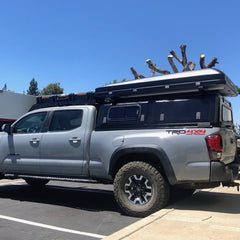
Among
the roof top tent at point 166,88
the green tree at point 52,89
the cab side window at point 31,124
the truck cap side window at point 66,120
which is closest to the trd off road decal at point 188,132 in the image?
the roof top tent at point 166,88

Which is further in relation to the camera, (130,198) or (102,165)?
(102,165)

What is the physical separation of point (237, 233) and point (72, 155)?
131 inches

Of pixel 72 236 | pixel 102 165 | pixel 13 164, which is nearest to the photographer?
pixel 72 236

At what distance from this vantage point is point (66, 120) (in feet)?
22.1

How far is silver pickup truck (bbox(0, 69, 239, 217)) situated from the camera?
17.0 ft

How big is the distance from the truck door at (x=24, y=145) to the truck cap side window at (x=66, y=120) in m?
0.31

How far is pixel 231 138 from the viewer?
602 cm

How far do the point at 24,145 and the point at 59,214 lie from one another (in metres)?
1.88

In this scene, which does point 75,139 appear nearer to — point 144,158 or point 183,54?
point 144,158

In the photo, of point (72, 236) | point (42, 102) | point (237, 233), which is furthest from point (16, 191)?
point (237, 233)

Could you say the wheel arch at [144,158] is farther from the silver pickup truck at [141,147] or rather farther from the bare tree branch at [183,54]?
the bare tree branch at [183,54]

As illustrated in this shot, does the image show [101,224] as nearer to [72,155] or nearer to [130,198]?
[130,198]

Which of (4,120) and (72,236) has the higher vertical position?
(4,120)

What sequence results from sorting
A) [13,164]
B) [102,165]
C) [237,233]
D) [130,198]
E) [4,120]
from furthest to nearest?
[4,120]
[13,164]
[102,165]
[130,198]
[237,233]
